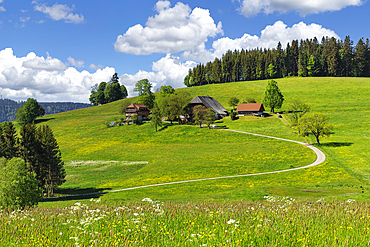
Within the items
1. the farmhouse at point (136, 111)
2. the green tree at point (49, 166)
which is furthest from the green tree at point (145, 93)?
the green tree at point (49, 166)

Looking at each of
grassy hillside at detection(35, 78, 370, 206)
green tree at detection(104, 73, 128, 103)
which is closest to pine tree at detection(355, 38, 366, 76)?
grassy hillside at detection(35, 78, 370, 206)

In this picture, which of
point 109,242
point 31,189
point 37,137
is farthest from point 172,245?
point 37,137

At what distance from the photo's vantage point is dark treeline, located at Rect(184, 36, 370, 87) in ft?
552

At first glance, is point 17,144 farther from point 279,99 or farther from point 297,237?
Result: point 279,99

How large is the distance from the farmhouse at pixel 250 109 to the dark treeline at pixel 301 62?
300 feet

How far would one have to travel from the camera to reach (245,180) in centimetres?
3869

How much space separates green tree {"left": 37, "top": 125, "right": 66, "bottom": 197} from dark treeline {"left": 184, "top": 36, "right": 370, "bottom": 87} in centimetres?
16130

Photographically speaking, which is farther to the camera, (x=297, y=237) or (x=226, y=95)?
(x=226, y=95)

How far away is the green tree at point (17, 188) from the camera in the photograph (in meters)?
23.2

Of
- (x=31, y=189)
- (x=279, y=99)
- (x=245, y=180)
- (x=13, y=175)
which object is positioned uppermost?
(x=279, y=99)

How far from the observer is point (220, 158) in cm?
5469

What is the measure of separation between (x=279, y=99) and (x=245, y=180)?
74.6m

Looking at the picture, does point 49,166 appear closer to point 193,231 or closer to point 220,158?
point 220,158

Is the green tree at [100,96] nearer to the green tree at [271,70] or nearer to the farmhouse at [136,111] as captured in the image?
the farmhouse at [136,111]
